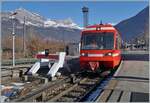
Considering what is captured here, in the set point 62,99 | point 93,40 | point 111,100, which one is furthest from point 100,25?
point 111,100

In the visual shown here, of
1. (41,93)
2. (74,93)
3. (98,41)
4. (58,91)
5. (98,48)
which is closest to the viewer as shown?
(41,93)

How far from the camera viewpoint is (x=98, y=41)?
829 inches

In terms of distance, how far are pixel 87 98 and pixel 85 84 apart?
4.93 m

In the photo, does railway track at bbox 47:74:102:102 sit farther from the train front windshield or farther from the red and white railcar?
the train front windshield

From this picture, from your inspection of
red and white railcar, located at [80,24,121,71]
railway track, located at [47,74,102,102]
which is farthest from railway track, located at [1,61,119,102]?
red and white railcar, located at [80,24,121,71]

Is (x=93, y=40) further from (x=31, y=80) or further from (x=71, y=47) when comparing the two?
(x=71, y=47)

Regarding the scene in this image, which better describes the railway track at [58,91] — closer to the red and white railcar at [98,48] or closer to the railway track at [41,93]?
the railway track at [41,93]

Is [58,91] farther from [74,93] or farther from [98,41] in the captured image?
[98,41]

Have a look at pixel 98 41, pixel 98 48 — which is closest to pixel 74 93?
pixel 98 48

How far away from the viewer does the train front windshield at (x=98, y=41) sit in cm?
2092

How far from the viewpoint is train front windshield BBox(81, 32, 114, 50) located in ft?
68.6

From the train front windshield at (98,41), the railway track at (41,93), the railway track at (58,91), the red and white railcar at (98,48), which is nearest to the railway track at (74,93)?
the railway track at (58,91)

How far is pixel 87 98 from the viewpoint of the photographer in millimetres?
13086

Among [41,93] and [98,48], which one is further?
[98,48]
